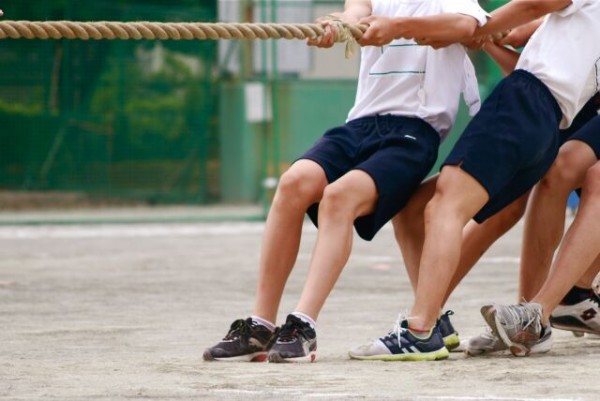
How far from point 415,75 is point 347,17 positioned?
34 cm

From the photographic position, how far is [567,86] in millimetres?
5922

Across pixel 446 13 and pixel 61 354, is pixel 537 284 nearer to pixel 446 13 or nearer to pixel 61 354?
pixel 446 13

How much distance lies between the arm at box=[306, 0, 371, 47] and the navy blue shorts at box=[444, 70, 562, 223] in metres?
0.61

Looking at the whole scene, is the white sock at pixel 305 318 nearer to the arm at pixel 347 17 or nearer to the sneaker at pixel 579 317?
the arm at pixel 347 17

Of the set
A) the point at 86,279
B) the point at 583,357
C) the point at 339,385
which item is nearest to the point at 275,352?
the point at 339,385

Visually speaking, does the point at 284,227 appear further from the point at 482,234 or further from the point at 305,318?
the point at 482,234

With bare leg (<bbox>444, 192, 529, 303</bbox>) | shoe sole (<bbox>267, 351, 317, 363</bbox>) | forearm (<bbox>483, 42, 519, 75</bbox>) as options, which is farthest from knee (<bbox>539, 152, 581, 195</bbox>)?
shoe sole (<bbox>267, 351, 317, 363</bbox>)

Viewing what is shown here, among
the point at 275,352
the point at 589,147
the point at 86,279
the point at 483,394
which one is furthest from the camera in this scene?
the point at 86,279

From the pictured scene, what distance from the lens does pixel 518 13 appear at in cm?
590

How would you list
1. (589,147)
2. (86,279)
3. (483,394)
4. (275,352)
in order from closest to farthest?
(483,394)
(275,352)
(589,147)
(86,279)

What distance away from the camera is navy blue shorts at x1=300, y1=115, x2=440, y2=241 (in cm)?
586

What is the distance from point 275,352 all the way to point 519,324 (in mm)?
902

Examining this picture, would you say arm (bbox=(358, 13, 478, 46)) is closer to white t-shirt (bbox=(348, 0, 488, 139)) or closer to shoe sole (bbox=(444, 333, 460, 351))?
white t-shirt (bbox=(348, 0, 488, 139))

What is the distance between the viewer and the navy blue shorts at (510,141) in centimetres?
577
